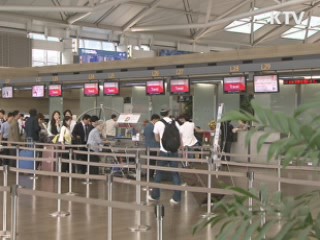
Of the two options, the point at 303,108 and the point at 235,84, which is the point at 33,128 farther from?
the point at 303,108

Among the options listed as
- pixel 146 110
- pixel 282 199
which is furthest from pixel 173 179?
pixel 146 110

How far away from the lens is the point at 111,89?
18031 mm

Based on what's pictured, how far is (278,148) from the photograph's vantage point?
60.9 inches

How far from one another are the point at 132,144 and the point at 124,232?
7.84 metres

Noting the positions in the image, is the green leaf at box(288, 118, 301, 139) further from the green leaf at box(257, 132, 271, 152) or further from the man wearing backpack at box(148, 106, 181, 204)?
the man wearing backpack at box(148, 106, 181, 204)

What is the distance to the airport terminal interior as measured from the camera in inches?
231

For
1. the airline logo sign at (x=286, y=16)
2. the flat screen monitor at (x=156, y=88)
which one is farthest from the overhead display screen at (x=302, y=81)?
the airline logo sign at (x=286, y=16)

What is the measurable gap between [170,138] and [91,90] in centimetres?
920


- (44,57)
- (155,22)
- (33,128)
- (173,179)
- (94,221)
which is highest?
(155,22)

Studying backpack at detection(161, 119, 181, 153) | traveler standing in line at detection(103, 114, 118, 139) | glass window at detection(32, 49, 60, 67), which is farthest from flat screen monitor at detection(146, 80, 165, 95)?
glass window at detection(32, 49, 60, 67)

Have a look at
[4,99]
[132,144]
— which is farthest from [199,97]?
[4,99]

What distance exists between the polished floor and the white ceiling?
20.2 meters

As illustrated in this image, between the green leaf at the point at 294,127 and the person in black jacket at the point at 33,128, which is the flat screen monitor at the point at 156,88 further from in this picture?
the green leaf at the point at 294,127

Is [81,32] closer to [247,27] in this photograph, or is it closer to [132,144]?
[247,27]
